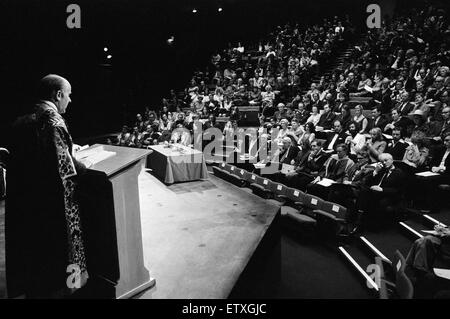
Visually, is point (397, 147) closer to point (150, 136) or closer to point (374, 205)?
point (374, 205)

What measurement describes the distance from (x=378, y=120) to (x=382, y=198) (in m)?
2.87

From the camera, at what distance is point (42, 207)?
6.33ft

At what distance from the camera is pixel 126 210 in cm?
214

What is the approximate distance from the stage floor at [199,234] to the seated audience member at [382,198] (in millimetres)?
1167

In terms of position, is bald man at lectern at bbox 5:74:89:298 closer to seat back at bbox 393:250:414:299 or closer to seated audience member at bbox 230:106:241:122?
seat back at bbox 393:250:414:299

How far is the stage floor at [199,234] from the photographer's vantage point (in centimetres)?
264

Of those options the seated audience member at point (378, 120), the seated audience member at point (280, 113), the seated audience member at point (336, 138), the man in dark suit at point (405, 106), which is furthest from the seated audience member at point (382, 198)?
the seated audience member at point (280, 113)

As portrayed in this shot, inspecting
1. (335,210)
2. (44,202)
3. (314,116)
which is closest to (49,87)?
(44,202)

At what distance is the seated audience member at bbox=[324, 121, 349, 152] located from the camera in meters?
6.43

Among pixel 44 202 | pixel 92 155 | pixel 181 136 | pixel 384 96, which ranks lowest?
pixel 181 136

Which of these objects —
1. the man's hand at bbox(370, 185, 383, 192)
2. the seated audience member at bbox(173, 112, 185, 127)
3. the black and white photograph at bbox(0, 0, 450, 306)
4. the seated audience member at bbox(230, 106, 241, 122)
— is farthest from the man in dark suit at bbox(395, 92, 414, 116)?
the seated audience member at bbox(173, 112, 185, 127)

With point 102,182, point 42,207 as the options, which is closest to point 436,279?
point 102,182

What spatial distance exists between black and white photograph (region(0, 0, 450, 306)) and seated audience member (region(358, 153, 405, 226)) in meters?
0.03
